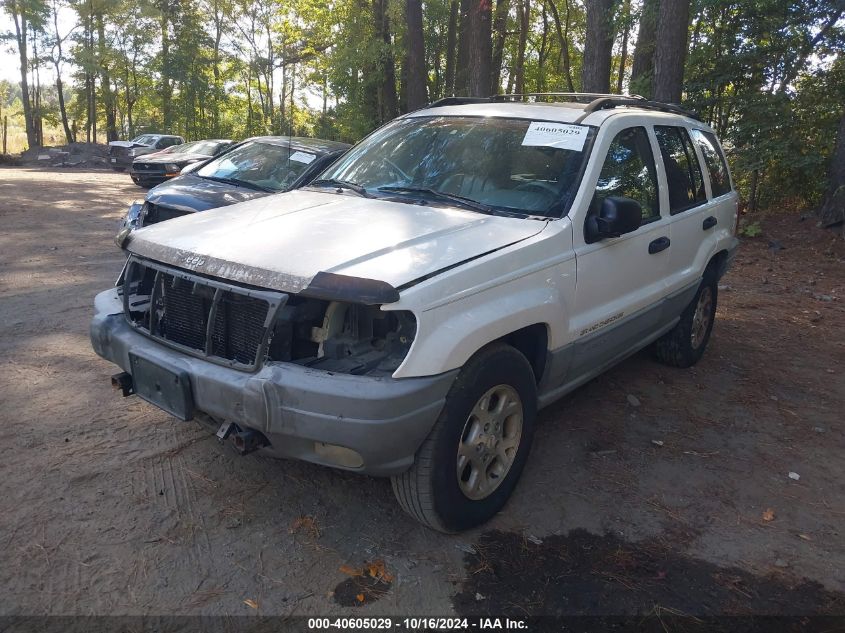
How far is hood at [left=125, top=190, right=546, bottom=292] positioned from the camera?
9.27 feet

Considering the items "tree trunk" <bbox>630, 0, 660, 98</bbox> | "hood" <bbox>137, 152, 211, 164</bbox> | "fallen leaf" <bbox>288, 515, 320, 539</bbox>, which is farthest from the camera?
"hood" <bbox>137, 152, 211, 164</bbox>

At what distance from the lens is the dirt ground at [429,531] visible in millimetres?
2822

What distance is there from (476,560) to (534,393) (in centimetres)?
85

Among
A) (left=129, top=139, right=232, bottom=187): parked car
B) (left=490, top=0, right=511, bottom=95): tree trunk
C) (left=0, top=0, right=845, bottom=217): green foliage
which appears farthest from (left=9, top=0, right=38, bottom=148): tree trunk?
(left=490, top=0, right=511, bottom=95): tree trunk

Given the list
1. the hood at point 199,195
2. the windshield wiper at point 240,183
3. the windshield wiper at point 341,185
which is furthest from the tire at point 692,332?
the windshield wiper at point 240,183

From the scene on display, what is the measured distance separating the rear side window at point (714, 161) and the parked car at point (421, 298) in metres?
1.04

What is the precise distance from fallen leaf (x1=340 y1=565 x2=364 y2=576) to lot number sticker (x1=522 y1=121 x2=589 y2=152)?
2.46 m

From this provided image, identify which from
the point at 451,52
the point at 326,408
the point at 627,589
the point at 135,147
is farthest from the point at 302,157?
the point at 135,147

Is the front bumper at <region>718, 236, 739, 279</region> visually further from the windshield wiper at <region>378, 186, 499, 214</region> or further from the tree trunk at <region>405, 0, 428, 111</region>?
the tree trunk at <region>405, 0, 428, 111</region>

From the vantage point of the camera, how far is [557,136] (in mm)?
3941

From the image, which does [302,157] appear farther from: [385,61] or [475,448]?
[385,61]

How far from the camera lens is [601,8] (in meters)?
11.9

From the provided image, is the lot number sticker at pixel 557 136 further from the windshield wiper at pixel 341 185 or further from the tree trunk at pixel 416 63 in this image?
the tree trunk at pixel 416 63

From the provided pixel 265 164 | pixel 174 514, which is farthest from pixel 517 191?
pixel 265 164
